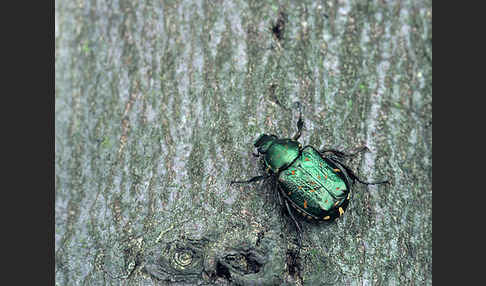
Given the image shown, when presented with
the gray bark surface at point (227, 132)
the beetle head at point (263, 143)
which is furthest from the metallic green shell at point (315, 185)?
the beetle head at point (263, 143)

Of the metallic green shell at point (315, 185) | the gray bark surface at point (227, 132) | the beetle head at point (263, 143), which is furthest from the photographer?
the beetle head at point (263, 143)

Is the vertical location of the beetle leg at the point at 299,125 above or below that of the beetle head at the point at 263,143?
above

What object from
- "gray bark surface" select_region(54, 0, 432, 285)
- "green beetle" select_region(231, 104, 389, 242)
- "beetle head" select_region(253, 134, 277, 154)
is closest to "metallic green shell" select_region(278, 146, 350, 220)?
"green beetle" select_region(231, 104, 389, 242)

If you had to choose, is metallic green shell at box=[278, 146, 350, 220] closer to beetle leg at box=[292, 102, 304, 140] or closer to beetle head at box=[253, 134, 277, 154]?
beetle leg at box=[292, 102, 304, 140]

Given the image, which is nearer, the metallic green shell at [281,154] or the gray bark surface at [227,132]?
the gray bark surface at [227,132]

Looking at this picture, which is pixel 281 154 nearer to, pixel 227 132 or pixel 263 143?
pixel 263 143

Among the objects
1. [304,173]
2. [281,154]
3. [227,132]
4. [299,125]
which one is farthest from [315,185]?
[227,132]

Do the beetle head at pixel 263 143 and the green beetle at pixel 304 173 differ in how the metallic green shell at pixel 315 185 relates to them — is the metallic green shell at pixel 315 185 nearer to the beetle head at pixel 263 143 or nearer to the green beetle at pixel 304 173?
the green beetle at pixel 304 173

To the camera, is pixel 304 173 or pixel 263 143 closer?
pixel 263 143
